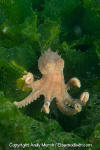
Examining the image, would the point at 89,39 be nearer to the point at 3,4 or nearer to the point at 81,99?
the point at 81,99

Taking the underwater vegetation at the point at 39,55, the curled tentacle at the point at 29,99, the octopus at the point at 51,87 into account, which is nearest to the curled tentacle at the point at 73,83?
the octopus at the point at 51,87

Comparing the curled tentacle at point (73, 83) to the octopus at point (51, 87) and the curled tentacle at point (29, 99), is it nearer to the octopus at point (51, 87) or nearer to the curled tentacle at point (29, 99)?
the octopus at point (51, 87)

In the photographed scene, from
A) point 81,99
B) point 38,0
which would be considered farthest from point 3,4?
point 81,99

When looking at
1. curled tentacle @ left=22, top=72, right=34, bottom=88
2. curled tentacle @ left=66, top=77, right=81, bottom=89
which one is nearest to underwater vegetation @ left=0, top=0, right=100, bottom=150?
curled tentacle @ left=22, top=72, right=34, bottom=88

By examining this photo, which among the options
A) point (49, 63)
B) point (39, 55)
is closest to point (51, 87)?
point (49, 63)

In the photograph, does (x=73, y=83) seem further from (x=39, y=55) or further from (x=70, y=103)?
(x=39, y=55)

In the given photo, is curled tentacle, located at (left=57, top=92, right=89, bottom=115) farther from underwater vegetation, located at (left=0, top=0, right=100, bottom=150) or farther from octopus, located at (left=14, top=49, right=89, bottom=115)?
underwater vegetation, located at (left=0, top=0, right=100, bottom=150)
